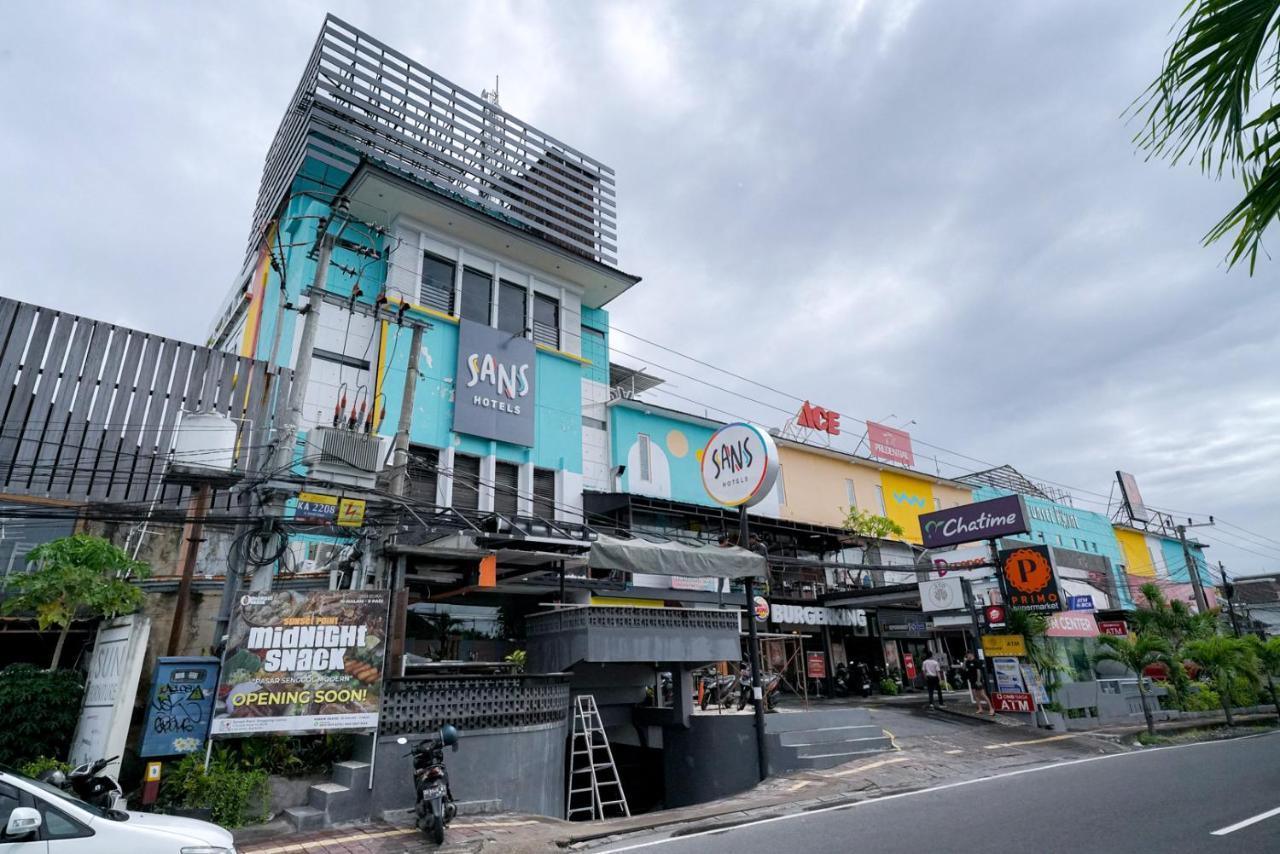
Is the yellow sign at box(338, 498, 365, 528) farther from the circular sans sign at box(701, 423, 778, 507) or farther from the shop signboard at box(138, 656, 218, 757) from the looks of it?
the circular sans sign at box(701, 423, 778, 507)

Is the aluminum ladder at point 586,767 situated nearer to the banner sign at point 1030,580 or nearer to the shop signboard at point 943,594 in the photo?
the shop signboard at point 943,594

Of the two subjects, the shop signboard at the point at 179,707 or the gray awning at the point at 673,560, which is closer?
the shop signboard at the point at 179,707

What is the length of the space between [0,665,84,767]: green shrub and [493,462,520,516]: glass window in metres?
11.3

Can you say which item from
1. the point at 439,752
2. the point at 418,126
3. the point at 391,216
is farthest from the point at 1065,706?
the point at 418,126

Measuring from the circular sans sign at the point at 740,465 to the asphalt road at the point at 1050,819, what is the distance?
6.80 metres

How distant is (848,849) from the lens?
7.33 meters

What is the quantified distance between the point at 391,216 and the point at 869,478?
2420cm

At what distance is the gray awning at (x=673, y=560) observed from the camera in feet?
47.2

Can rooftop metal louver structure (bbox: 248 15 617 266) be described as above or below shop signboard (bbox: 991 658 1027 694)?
above

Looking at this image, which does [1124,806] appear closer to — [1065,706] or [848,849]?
[848,849]

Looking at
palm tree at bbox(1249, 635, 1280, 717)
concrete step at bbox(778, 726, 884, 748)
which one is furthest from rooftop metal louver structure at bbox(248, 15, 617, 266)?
palm tree at bbox(1249, 635, 1280, 717)

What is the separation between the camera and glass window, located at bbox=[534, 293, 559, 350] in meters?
24.2

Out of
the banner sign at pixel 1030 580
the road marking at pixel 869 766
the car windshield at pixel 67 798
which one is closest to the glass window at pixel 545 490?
the road marking at pixel 869 766

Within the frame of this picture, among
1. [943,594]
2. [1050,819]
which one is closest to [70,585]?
[1050,819]
